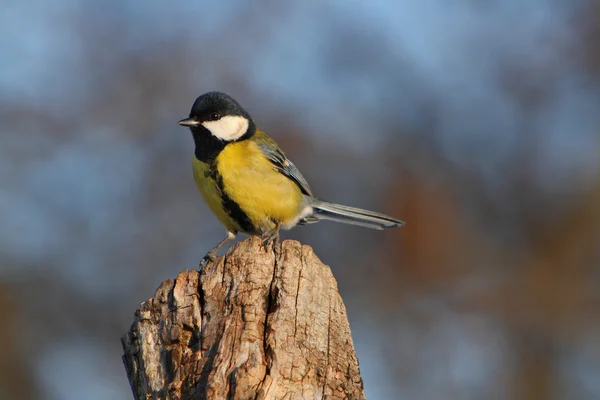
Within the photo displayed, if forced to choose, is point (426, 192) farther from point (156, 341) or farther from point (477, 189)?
point (156, 341)

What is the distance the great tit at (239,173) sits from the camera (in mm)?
Result: 5398

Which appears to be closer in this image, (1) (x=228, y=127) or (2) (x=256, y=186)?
(2) (x=256, y=186)

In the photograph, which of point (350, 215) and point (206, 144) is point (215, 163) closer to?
point (206, 144)

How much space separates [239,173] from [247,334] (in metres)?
2.21

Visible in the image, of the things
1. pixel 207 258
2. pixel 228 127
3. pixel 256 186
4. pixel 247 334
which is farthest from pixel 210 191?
pixel 247 334

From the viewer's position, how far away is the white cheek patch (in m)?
5.58

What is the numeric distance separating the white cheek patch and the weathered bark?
1961 mm

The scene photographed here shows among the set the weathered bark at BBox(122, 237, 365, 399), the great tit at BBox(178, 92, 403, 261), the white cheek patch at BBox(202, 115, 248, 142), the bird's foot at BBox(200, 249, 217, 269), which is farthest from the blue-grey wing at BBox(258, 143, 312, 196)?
the weathered bark at BBox(122, 237, 365, 399)

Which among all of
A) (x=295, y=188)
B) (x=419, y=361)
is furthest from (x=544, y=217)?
(x=295, y=188)

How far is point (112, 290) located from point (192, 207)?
126cm

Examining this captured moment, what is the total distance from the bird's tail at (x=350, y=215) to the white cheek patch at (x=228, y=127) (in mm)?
869

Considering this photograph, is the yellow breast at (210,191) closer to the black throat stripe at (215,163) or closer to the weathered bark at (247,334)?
the black throat stripe at (215,163)

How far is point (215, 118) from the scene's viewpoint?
561cm

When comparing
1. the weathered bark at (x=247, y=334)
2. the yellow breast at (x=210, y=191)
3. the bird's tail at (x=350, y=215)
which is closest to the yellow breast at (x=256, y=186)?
the yellow breast at (x=210, y=191)
